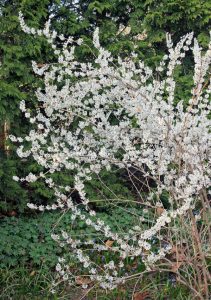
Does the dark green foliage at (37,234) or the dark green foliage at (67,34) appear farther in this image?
the dark green foliage at (67,34)

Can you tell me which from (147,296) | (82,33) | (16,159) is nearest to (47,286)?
(147,296)

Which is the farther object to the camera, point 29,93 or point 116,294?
point 29,93

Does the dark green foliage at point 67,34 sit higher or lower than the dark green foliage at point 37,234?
higher

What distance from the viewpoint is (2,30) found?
15.6ft

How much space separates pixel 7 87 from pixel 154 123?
7.24ft


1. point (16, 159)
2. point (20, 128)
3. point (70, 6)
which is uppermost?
point (70, 6)

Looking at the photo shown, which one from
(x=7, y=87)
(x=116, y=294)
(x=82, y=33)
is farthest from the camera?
(x=82, y=33)

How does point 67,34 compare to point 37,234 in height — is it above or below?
above

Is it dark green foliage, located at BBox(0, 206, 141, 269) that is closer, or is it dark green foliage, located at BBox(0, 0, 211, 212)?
dark green foliage, located at BBox(0, 206, 141, 269)

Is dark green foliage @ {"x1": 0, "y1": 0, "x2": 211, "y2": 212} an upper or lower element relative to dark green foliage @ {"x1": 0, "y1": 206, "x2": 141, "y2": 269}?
upper

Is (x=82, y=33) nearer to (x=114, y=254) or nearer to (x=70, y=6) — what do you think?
(x=70, y=6)

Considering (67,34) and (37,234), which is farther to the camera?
(67,34)

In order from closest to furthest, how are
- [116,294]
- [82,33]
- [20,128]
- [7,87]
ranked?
[116,294]
[7,87]
[20,128]
[82,33]

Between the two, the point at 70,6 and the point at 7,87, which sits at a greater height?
the point at 70,6
